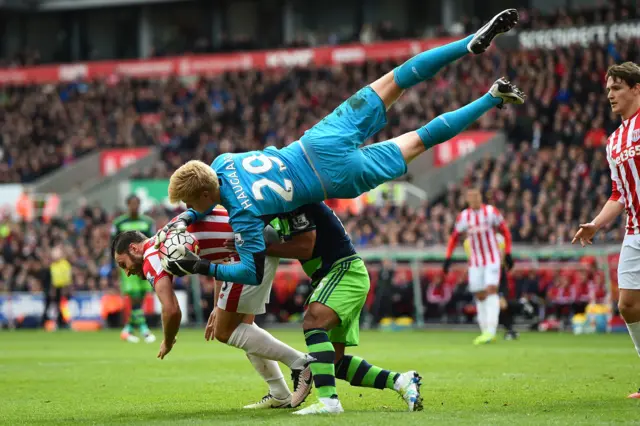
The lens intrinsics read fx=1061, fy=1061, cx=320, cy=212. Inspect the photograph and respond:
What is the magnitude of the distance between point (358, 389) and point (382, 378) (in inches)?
86.5

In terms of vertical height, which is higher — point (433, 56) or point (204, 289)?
point (433, 56)

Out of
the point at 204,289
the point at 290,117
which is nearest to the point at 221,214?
the point at 204,289

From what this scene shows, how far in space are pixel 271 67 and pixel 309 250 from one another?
32891mm

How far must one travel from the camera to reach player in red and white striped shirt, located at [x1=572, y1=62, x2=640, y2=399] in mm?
8305

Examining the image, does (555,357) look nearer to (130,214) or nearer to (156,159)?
(130,214)

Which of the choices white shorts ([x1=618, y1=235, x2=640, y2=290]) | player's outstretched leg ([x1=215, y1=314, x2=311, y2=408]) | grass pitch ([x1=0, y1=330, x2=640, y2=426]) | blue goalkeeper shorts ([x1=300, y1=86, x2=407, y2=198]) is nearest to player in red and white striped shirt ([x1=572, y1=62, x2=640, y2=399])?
white shorts ([x1=618, y1=235, x2=640, y2=290])

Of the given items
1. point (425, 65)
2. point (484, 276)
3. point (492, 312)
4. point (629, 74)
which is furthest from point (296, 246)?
point (484, 276)

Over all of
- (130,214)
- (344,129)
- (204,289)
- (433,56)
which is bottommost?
(204,289)

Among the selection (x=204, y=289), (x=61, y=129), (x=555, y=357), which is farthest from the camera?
(x=61, y=129)

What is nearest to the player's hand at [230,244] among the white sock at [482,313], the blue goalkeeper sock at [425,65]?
the blue goalkeeper sock at [425,65]

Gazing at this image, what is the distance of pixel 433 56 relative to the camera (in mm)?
8484

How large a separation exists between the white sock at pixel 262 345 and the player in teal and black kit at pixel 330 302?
431 mm

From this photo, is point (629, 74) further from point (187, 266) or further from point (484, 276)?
point (484, 276)

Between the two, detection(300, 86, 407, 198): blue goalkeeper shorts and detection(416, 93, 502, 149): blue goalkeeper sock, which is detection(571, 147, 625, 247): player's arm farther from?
detection(300, 86, 407, 198): blue goalkeeper shorts
